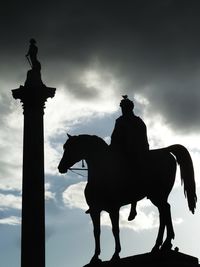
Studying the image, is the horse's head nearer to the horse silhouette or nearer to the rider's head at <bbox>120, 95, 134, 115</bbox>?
the horse silhouette

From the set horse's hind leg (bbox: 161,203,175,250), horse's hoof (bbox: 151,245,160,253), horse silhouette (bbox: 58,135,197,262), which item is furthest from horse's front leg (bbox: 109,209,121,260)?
horse's hind leg (bbox: 161,203,175,250)

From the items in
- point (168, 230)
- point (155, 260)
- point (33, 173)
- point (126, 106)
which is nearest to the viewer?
point (155, 260)

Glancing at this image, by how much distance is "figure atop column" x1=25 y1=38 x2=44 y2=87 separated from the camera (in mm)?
27881

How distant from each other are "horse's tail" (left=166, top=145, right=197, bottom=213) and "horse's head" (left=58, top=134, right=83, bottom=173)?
183 cm

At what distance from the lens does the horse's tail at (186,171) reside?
11414 mm

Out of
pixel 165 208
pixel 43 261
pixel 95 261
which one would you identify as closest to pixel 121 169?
pixel 165 208

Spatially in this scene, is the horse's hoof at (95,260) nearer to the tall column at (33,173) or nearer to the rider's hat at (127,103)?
the rider's hat at (127,103)

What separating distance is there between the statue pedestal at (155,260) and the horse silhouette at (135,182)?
2.18ft

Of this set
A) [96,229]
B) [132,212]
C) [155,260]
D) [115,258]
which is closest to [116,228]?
[96,229]

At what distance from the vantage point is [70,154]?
11711mm

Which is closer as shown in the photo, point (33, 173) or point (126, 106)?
point (126, 106)

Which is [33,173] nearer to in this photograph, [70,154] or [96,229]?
[70,154]

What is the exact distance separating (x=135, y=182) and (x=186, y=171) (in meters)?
1.04

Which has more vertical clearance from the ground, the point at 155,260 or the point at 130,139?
the point at 130,139
